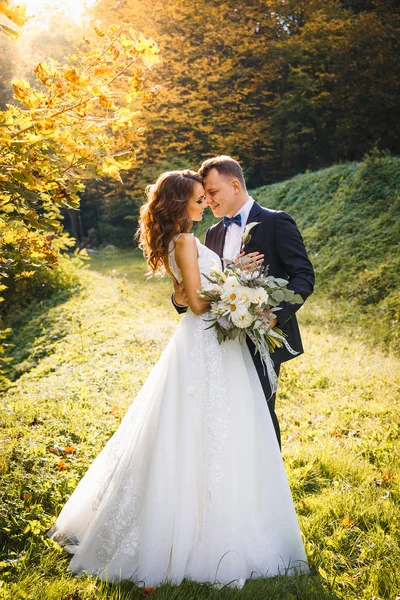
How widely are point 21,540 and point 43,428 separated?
1743 mm

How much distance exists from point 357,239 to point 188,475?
9576mm

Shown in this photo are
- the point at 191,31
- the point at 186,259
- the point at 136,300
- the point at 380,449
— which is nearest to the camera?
the point at 186,259

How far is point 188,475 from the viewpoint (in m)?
2.95

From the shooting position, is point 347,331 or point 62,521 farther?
point 347,331

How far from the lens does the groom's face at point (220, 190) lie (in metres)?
3.69

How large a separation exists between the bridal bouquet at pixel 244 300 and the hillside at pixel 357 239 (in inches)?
202

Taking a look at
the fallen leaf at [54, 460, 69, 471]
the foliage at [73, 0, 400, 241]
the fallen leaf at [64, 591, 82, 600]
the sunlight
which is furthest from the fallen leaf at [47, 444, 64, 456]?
the sunlight

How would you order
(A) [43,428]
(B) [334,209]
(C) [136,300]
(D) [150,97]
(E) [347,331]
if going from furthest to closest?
(B) [334,209], (C) [136,300], (E) [347,331], (A) [43,428], (D) [150,97]

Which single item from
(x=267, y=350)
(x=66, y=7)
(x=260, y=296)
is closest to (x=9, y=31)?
(x=260, y=296)

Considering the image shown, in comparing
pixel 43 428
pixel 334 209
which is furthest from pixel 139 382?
pixel 334 209

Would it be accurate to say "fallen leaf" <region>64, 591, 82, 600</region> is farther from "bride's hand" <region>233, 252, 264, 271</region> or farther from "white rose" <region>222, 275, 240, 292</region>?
"bride's hand" <region>233, 252, 264, 271</region>

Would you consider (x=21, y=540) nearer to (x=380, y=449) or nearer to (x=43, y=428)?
(x=43, y=428)

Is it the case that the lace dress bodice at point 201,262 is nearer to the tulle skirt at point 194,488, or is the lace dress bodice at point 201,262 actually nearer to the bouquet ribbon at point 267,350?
the tulle skirt at point 194,488

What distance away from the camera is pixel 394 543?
127 inches
